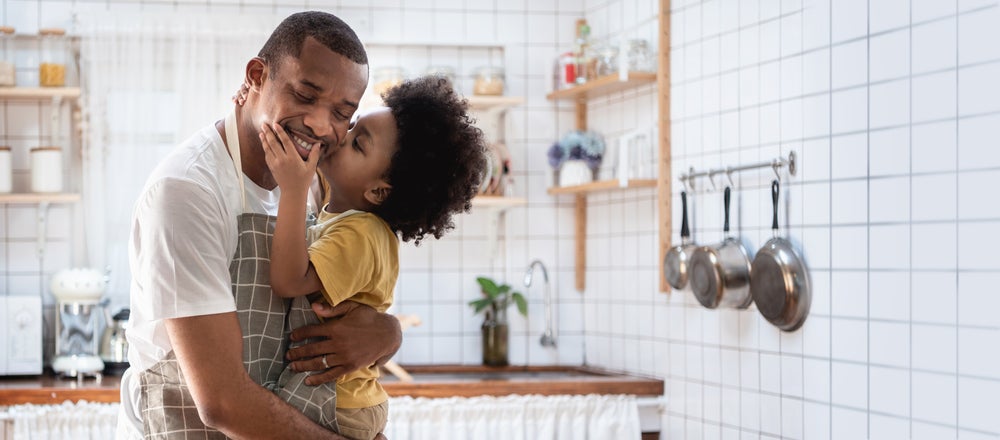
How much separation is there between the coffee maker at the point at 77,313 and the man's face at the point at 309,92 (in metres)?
2.45

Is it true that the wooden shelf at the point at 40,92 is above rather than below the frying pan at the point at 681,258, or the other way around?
above

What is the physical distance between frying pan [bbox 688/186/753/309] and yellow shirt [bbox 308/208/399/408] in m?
1.64

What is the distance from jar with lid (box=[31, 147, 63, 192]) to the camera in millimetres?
3859

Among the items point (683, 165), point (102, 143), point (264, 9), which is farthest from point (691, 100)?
point (102, 143)

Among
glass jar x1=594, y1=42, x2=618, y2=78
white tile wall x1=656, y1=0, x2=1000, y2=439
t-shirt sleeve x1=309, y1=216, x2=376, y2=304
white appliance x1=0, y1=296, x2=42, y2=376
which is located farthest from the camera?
glass jar x1=594, y1=42, x2=618, y2=78

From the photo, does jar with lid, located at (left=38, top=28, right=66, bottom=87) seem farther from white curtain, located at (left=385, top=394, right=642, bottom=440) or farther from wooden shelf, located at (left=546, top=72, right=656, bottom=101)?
wooden shelf, located at (left=546, top=72, right=656, bottom=101)

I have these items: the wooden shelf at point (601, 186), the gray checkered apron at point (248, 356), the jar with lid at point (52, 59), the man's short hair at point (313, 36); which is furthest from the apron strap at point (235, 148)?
the jar with lid at point (52, 59)

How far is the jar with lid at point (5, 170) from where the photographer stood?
12.6 ft

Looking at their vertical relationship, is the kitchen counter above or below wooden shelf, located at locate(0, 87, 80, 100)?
below

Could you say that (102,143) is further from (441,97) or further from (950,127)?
(950,127)

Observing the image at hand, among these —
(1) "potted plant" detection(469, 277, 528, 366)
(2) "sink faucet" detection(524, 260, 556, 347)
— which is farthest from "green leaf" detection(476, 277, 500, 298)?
(2) "sink faucet" detection(524, 260, 556, 347)

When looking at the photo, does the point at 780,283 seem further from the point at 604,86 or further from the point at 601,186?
the point at 604,86

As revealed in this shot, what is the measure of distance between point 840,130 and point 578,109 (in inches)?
64.2

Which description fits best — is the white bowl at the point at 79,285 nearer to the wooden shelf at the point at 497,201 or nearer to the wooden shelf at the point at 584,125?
the wooden shelf at the point at 497,201
